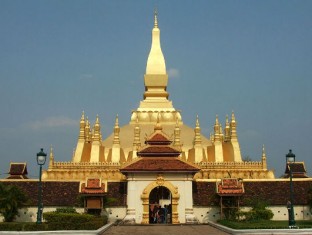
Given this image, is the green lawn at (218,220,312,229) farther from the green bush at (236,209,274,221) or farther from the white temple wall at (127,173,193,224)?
the white temple wall at (127,173,193,224)

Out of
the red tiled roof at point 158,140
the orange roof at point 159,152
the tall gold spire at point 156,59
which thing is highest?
the tall gold spire at point 156,59

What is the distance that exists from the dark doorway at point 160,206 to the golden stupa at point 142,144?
7.38m

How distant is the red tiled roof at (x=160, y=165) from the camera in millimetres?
32969

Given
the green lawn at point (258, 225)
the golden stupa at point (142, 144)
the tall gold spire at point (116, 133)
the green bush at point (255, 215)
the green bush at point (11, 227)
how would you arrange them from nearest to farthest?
the green bush at point (11, 227) → the green lawn at point (258, 225) → the green bush at point (255, 215) → the golden stupa at point (142, 144) → the tall gold spire at point (116, 133)

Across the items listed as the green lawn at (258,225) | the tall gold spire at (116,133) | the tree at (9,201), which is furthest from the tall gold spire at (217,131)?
the tree at (9,201)

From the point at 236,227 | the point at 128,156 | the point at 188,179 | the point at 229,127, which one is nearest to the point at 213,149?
the point at 229,127

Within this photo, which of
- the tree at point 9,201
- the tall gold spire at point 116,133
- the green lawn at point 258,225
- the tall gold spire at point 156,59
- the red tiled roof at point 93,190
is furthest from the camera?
the tall gold spire at point 156,59

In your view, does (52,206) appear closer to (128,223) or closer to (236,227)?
(128,223)

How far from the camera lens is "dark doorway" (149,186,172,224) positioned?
3409 cm

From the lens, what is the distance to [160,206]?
34938 millimetres

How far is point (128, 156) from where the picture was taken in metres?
48.3

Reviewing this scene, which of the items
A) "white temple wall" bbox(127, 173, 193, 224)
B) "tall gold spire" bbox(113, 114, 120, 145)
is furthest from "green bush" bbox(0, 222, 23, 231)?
"tall gold spire" bbox(113, 114, 120, 145)

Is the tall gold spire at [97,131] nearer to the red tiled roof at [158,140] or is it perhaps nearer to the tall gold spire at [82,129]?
the tall gold spire at [82,129]

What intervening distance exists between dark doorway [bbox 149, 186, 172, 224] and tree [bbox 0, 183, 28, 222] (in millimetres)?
7979
